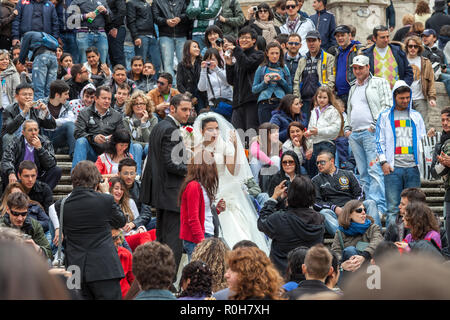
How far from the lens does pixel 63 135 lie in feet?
39.4

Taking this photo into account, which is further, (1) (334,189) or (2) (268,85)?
(2) (268,85)

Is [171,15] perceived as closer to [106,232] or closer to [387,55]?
[387,55]

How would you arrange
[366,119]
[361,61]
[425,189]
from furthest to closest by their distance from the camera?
1. [425,189]
2. [361,61]
3. [366,119]

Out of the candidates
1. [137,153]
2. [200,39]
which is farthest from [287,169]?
[200,39]

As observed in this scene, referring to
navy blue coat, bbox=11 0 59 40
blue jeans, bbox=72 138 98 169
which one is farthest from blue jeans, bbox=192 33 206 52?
blue jeans, bbox=72 138 98 169

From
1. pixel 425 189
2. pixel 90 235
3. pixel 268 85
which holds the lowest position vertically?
pixel 425 189

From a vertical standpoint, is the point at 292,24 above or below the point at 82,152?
above

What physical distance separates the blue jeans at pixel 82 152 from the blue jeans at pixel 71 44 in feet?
15.5

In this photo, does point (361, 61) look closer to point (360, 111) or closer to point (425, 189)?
point (360, 111)

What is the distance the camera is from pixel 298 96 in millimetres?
12672

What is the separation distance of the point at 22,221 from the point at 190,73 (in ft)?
19.3

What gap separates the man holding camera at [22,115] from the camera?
11188 mm

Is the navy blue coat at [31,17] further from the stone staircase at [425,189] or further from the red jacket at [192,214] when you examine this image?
the red jacket at [192,214]

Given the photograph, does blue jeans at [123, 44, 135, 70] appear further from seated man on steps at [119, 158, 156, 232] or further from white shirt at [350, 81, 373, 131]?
seated man on steps at [119, 158, 156, 232]
